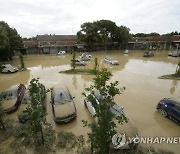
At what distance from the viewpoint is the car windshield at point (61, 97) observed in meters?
11.3

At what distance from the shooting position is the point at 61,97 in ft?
38.3

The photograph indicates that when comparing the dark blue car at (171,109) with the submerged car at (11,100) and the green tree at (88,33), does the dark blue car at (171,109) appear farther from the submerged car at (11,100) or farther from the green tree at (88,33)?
the green tree at (88,33)

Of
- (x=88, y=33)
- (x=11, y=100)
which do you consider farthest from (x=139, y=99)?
(x=88, y=33)

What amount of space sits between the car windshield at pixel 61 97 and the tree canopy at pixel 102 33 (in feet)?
122

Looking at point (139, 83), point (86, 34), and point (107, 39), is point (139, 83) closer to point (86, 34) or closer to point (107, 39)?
point (86, 34)

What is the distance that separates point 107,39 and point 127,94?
40.1 m

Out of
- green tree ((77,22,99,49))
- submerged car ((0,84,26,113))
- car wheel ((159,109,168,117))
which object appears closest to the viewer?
car wheel ((159,109,168,117))

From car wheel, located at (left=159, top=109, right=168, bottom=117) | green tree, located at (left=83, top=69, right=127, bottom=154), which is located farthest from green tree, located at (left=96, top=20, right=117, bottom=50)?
green tree, located at (left=83, top=69, right=127, bottom=154)

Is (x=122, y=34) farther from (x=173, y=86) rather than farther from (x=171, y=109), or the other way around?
(x=171, y=109)

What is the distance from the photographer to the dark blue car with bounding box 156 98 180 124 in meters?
9.81

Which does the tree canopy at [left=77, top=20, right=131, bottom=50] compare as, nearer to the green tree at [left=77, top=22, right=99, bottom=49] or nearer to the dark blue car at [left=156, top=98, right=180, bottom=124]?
the green tree at [left=77, top=22, right=99, bottom=49]

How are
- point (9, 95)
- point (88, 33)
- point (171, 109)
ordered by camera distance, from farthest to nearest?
point (88, 33) < point (9, 95) < point (171, 109)

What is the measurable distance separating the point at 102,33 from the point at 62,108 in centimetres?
4169

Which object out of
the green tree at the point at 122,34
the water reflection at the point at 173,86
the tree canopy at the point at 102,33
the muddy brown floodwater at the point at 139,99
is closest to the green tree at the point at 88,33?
the tree canopy at the point at 102,33
